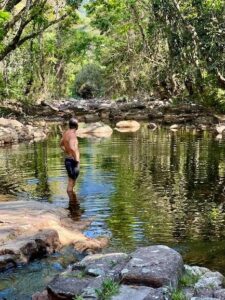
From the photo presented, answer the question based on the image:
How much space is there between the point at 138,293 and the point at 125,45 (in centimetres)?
4050

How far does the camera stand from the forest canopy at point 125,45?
26219 mm

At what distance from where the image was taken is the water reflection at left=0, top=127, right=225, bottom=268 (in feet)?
32.2

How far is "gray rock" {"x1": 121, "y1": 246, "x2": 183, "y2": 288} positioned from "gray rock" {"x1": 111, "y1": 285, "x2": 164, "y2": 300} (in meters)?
0.13

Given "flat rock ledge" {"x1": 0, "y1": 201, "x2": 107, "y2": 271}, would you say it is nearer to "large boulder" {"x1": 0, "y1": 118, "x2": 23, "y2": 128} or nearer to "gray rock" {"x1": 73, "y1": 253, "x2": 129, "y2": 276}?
"gray rock" {"x1": 73, "y1": 253, "x2": 129, "y2": 276}

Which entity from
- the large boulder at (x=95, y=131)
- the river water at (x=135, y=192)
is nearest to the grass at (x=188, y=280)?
the river water at (x=135, y=192)

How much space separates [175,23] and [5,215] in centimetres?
2202

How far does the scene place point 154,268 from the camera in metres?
6.40

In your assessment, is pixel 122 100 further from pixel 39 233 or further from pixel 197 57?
pixel 39 233

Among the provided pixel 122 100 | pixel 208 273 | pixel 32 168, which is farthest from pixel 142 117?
pixel 208 273

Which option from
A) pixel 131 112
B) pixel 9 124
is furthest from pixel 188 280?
pixel 131 112

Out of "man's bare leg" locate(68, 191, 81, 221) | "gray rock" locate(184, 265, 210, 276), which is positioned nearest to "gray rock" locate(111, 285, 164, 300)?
"gray rock" locate(184, 265, 210, 276)

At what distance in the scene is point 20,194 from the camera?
44.8ft

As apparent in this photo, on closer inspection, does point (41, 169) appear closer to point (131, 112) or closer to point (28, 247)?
point (28, 247)

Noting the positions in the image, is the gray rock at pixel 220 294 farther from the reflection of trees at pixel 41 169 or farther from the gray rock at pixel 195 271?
the reflection of trees at pixel 41 169
